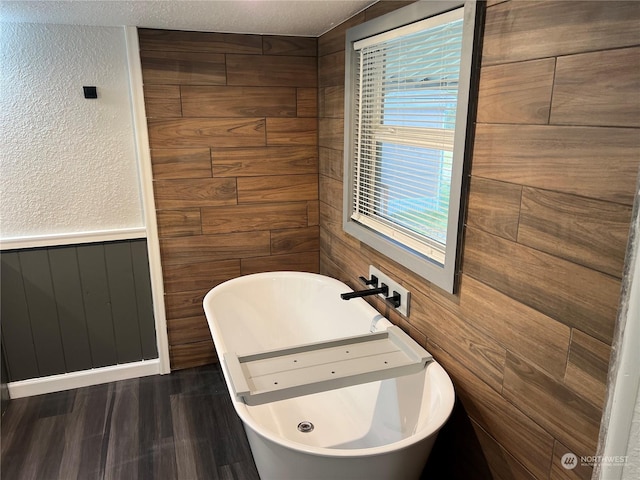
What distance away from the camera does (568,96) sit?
1.13m

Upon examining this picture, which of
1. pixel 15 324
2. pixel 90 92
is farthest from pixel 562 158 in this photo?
pixel 15 324

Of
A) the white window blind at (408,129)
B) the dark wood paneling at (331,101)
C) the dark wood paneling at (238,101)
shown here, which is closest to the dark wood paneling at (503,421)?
the white window blind at (408,129)

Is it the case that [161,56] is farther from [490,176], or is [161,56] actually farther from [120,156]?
[490,176]

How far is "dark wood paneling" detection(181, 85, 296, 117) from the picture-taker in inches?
101

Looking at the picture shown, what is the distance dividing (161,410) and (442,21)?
7.58 feet

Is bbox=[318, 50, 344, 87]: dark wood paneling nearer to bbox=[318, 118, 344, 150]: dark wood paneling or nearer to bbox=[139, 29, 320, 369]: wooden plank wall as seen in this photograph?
bbox=[139, 29, 320, 369]: wooden plank wall

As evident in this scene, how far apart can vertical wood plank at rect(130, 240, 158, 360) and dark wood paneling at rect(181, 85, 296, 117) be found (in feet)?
2.71

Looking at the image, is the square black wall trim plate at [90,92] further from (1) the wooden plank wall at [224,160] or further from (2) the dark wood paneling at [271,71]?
(2) the dark wood paneling at [271,71]

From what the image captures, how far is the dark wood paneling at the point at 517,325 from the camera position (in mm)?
1233

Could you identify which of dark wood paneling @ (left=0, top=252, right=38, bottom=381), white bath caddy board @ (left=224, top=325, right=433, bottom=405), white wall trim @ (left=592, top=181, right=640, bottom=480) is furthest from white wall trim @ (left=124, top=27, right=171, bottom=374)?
white wall trim @ (left=592, top=181, right=640, bottom=480)

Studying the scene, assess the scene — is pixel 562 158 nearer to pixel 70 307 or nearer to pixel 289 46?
pixel 289 46

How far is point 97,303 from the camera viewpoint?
2721mm

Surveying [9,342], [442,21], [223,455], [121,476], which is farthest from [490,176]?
[9,342]

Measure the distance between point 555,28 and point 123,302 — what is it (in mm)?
2524
